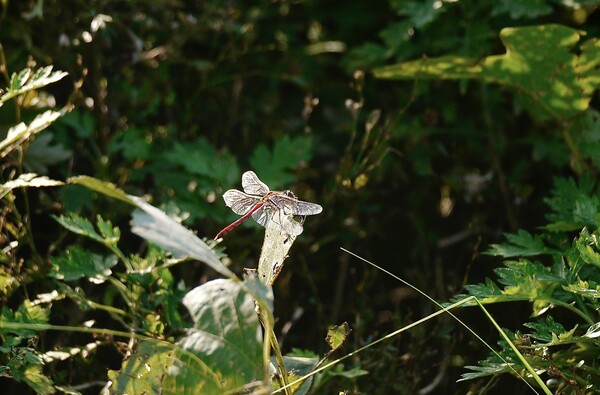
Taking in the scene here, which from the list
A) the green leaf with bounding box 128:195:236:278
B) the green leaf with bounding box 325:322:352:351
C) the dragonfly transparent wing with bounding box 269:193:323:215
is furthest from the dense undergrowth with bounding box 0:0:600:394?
the green leaf with bounding box 128:195:236:278

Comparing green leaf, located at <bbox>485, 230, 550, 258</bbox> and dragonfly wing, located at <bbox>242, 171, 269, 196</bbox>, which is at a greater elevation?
dragonfly wing, located at <bbox>242, 171, 269, 196</bbox>

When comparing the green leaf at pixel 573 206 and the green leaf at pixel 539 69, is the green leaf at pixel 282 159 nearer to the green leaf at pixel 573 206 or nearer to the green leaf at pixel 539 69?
the green leaf at pixel 539 69

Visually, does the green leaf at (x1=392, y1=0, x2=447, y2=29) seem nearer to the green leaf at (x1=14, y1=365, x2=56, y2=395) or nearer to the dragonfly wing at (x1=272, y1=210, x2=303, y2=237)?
the dragonfly wing at (x1=272, y1=210, x2=303, y2=237)

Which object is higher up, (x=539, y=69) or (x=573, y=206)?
(x=539, y=69)

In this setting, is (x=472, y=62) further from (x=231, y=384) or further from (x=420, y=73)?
(x=231, y=384)

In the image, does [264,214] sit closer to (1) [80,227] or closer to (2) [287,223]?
(2) [287,223]

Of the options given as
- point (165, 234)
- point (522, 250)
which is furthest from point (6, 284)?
point (522, 250)

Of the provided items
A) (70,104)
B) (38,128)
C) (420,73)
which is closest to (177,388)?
(38,128)

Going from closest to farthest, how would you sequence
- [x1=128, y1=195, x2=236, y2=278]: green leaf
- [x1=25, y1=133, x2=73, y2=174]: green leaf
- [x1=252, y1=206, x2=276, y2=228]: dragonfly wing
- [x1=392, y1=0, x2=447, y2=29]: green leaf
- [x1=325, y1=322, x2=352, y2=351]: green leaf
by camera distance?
[x1=128, y1=195, x2=236, y2=278]: green leaf, [x1=325, y1=322, x2=352, y2=351]: green leaf, [x1=252, y1=206, x2=276, y2=228]: dragonfly wing, [x1=25, y1=133, x2=73, y2=174]: green leaf, [x1=392, y1=0, x2=447, y2=29]: green leaf
